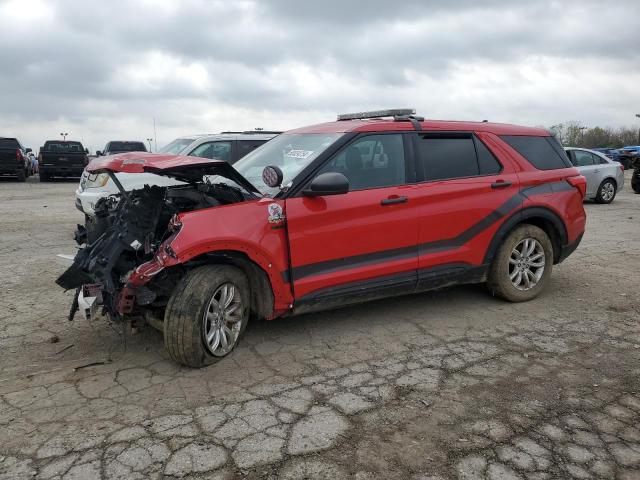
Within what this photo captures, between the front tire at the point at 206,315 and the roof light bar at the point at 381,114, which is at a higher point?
the roof light bar at the point at 381,114

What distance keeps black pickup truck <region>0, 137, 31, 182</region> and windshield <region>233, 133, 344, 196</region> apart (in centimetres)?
2059

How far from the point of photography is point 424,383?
12.0ft

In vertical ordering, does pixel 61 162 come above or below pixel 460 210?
above

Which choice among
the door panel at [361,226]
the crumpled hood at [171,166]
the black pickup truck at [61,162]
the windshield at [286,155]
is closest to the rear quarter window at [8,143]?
the black pickup truck at [61,162]

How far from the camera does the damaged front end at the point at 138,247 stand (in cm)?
368

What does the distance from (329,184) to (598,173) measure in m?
12.8

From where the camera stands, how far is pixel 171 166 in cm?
377

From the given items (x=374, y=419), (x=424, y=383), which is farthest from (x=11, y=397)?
(x=424, y=383)

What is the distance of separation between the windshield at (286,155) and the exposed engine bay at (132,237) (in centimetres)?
42

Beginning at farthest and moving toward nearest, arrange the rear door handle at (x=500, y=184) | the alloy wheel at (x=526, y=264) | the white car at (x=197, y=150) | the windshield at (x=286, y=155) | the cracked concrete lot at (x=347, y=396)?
the white car at (x=197, y=150) → the alloy wheel at (x=526, y=264) → the rear door handle at (x=500, y=184) → the windshield at (x=286, y=155) → the cracked concrete lot at (x=347, y=396)

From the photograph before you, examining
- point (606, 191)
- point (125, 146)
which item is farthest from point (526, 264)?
point (125, 146)

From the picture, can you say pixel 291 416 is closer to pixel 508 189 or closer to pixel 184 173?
pixel 184 173

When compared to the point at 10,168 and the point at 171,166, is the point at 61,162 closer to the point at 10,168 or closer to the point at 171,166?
the point at 10,168

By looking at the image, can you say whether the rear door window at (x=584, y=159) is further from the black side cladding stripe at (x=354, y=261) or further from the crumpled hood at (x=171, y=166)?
the crumpled hood at (x=171, y=166)
